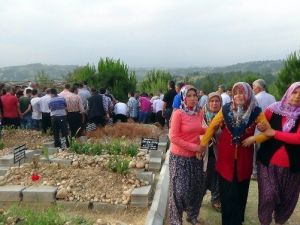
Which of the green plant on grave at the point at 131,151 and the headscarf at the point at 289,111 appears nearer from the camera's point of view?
the headscarf at the point at 289,111

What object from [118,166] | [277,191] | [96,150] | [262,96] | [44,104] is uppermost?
[262,96]

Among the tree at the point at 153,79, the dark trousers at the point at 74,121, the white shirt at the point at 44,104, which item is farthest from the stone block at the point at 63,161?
the tree at the point at 153,79

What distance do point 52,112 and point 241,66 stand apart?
477 feet

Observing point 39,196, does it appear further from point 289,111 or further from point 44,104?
point 44,104

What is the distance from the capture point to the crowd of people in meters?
4.79

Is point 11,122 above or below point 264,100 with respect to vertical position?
below

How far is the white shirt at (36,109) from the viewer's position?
12.2 m

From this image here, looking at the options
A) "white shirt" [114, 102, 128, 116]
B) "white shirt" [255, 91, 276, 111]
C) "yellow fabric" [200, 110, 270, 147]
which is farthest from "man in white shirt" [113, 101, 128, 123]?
"yellow fabric" [200, 110, 270, 147]

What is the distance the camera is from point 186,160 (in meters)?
5.08

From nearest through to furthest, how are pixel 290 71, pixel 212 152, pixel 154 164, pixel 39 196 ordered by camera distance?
1. pixel 212 152
2. pixel 39 196
3. pixel 154 164
4. pixel 290 71

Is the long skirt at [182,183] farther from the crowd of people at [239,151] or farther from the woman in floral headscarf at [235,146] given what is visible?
the woman in floral headscarf at [235,146]

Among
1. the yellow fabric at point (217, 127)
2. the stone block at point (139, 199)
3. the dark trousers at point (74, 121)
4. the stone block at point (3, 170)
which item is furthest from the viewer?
the dark trousers at point (74, 121)

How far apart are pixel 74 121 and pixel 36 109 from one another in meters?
2.13

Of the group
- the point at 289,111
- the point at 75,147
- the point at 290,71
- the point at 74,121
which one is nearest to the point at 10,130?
the point at 74,121
